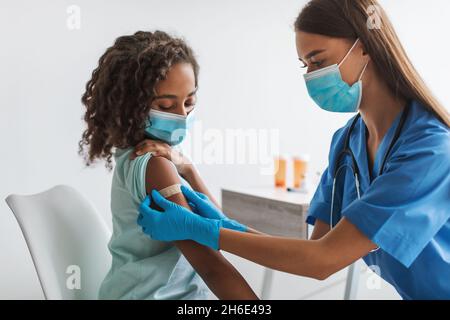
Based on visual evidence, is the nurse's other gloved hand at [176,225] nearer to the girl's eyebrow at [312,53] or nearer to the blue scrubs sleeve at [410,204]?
the blue scrubs sleeve at [410,204]

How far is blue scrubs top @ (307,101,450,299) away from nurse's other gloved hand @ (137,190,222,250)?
0.29m

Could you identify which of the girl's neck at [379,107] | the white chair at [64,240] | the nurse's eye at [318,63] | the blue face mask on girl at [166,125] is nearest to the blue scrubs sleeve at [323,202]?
the girl's neck at [379,107]

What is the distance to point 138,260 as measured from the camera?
1132mm

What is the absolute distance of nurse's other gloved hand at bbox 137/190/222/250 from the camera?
1053 mm

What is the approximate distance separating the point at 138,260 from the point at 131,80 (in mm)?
425

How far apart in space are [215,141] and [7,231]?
1.46 m

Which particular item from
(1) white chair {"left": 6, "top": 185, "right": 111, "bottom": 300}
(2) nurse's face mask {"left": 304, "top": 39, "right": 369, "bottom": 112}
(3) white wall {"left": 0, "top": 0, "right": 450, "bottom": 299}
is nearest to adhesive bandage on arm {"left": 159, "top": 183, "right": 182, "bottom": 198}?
(1) white chair {"left": 6, "top": 185, "right": 111, "bottom": 300}

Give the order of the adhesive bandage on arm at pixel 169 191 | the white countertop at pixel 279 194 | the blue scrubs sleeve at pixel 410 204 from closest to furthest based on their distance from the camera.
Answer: the blue scrubs sleeve at pixel 410 204 < the adhesive bandage on arm at pixel 169 191 < the white countertop at pixel 279 194

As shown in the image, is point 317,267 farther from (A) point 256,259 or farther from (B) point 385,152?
(B) point 385,152

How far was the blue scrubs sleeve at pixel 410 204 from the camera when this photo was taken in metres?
1.00

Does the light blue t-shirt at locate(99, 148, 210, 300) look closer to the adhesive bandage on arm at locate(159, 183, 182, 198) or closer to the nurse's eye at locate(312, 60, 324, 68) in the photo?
the adhesive bandage on arm at locate(159, 183, 182, 198)

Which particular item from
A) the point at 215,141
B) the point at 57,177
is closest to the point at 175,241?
the point at 57,177

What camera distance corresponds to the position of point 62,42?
290 cm

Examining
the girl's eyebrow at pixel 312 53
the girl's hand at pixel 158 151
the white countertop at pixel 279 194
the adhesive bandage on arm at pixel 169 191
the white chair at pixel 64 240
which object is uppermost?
the girl's eyebrow at pixel 312 53
